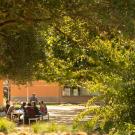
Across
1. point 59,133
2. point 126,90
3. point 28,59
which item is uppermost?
point 28,59

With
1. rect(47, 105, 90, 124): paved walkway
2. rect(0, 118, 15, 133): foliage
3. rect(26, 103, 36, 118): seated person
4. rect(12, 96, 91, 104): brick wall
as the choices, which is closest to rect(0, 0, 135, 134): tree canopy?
rect(0, 118, 15, 133): foliage

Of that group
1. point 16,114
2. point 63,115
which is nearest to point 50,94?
point 63,115

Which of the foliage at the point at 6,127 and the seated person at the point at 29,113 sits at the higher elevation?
the seated person at the point at 29,113

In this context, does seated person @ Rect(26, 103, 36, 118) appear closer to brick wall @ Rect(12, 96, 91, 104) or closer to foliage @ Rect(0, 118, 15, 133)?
foliage @ Rect(0, 118, 15, 133)

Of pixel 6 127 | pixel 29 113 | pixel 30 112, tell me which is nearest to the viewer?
pixel 6 127

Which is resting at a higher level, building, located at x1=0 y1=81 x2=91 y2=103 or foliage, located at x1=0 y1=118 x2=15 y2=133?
building, located at x1=0 y1=81 x2=91 y2=103

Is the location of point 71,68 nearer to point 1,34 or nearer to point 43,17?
point 1,34

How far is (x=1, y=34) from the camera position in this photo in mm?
11719

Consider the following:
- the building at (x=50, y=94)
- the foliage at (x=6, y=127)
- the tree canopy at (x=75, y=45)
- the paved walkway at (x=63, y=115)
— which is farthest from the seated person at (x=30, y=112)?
the building at (x=50, y=94)

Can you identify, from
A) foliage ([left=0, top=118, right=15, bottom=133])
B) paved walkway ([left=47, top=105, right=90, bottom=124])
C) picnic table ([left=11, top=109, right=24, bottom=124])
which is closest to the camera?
foliage ([left=0, top=118, right=15, bottom=133])

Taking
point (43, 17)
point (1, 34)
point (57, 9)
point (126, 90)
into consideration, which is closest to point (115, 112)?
point (126, 90)

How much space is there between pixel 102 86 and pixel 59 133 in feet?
13.5

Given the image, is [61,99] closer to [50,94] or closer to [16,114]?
[50,94]

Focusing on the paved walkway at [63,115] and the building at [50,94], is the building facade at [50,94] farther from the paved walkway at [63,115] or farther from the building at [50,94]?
the paved walkway at [63,115]
